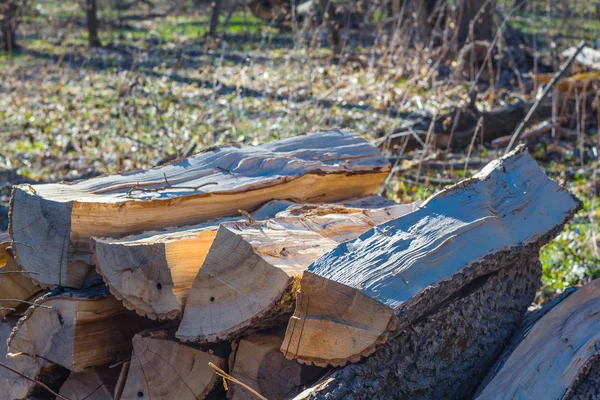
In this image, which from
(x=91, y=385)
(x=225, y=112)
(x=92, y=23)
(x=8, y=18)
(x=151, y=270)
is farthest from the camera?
(x=92, y=23)

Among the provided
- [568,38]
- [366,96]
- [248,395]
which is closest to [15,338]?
[248,395]

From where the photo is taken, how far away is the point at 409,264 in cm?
249

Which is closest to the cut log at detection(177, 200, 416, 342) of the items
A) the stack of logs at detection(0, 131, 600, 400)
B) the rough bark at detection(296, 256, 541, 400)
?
the stack of logs at detection(0, 131, 600, 400)

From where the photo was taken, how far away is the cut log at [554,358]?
267 centimetres

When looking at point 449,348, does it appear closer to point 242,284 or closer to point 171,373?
point 242,284

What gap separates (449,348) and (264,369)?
2.39ft

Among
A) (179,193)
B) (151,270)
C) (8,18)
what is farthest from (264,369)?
(8,18)

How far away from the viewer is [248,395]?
2.59 metres

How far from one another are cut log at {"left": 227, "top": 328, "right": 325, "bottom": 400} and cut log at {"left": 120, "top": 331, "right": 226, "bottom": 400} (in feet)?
0.30

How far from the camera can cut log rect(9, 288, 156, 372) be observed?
8.95 feet

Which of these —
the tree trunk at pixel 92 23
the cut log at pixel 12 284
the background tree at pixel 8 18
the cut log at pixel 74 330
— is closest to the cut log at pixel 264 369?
the cut log at pixel 74 330

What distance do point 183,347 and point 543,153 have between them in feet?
16.3

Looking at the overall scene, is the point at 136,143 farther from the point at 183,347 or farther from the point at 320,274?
the point at 320,274

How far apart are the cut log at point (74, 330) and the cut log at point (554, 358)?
1.51 meters
